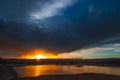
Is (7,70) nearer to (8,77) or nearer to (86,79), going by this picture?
(8,77)

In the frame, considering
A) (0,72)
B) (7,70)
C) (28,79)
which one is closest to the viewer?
(0,72)

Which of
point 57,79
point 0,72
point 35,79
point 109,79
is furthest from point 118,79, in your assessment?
point 0,72

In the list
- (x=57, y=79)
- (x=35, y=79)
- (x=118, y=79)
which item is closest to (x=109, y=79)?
(x=118, y=79)

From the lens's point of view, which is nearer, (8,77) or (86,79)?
(8,77)

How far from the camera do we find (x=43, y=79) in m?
33.5

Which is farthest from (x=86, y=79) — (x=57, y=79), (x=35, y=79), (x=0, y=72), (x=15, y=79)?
(x=0, y=72)

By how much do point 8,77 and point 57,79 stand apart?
7.34 meters

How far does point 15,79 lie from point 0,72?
11.8 ft

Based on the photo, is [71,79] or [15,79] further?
[71,79]

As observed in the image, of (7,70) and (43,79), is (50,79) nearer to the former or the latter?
(43,79)

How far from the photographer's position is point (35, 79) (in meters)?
32.8

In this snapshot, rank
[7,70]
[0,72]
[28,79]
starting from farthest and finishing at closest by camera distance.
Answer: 1. [28,79]
2. [7,70]
3. [0,72]

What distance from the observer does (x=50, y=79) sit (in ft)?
111

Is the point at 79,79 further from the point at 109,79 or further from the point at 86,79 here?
the point at 109,79
